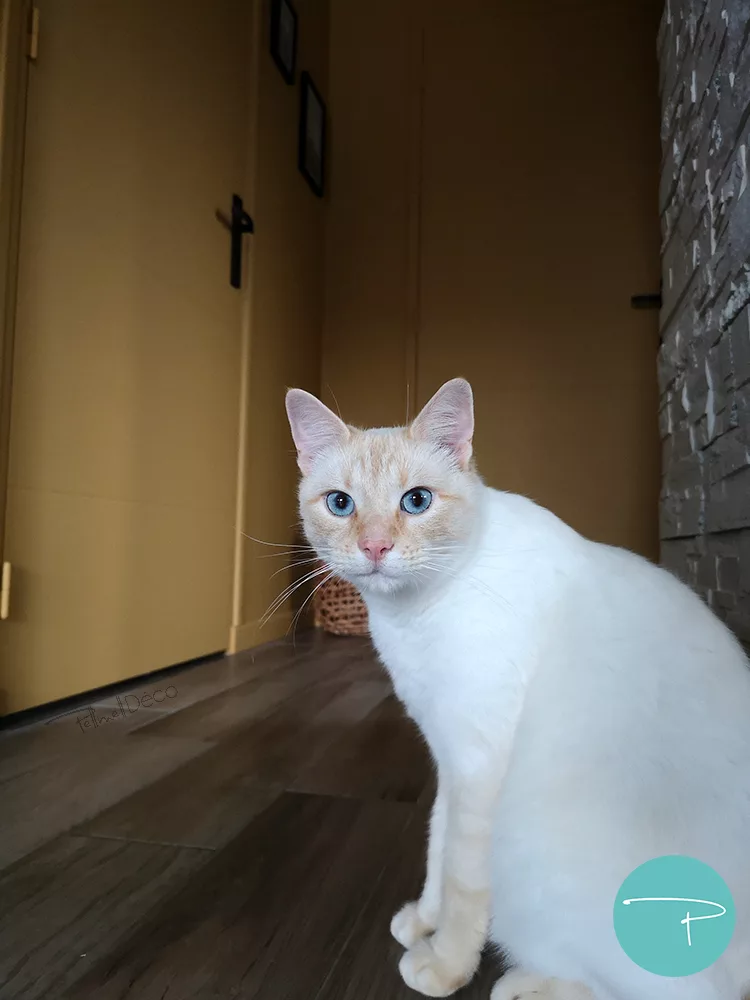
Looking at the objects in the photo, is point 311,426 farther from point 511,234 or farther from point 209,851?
point 511,234

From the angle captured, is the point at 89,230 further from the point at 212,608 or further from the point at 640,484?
the point at 640,484

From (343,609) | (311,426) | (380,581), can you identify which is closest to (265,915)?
(380,581)

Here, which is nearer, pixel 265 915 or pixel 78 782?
pixel 265 915

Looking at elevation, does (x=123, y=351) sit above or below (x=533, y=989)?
above

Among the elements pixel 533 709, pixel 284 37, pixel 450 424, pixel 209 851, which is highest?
pixel 284 37

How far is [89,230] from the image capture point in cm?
179

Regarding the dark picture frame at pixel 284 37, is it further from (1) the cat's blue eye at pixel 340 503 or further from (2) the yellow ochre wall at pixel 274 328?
(1) the cat's blue eye at pixel 340 503

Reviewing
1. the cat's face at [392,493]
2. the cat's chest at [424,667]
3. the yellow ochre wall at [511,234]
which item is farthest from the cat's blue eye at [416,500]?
the yellow ochre wall at [511,234]

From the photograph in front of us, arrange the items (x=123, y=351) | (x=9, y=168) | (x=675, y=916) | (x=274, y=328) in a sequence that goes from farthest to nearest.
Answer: (x=274, y=328), (x=123, y=351), (x=9, y=168), (x=675, y=916)

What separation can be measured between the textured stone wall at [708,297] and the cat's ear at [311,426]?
806 millimetres

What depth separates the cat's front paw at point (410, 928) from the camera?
801mm

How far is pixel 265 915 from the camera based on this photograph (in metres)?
0.86

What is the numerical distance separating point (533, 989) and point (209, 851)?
21.2 inches

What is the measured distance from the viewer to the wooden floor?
0.75 m
